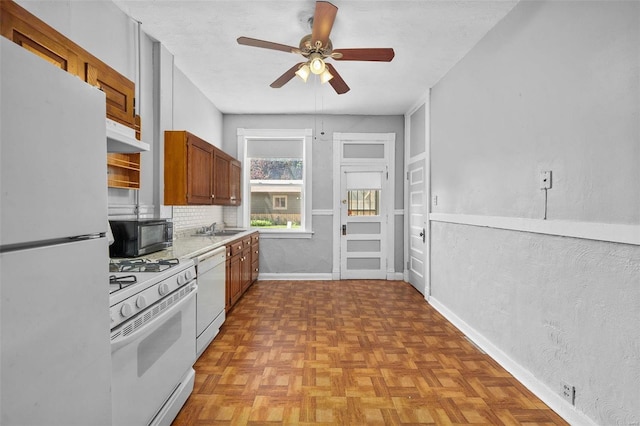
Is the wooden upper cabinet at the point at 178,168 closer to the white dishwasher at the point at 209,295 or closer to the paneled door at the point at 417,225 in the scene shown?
the white dishwasher at the point at 209,295

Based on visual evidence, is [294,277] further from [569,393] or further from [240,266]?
[569,393]

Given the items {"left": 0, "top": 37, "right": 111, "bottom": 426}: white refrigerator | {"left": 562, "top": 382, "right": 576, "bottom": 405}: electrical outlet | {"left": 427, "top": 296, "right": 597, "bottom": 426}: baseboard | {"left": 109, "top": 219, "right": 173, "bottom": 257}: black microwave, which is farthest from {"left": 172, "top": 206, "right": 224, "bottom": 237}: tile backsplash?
{"left": 562, "top": 382, "right": 576, "bottom": 405}: electrical outlet

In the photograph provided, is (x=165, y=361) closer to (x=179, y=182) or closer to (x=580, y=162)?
(x=179, y=182)

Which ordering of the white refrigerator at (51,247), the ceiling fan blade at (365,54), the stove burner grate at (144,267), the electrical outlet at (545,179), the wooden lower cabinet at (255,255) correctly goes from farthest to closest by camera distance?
1. the wooden lower cabinet at (255,255)
2. the ceiling fan blade at (365,54)
3. the electrical outlet at (545,179)
4. the stove burner grate at (144,267)
5. the white refrigerator at (51,247)

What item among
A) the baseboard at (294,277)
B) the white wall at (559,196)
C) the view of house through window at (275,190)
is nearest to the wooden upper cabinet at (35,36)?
the white wall at (559,196)

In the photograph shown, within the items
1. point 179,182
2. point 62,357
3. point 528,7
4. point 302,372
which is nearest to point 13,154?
point 62,357

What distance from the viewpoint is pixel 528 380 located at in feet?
7.93

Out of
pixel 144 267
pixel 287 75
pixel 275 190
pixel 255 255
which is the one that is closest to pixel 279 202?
pixel 275 190

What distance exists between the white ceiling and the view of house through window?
141 cm

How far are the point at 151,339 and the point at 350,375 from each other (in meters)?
1.49

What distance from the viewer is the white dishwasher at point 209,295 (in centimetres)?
277

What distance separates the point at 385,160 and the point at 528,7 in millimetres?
3461

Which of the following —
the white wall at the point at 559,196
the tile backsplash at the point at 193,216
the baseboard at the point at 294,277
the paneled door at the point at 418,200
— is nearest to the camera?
the white wall at the point at 559,196

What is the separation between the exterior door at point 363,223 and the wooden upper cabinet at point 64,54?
3.80 m
